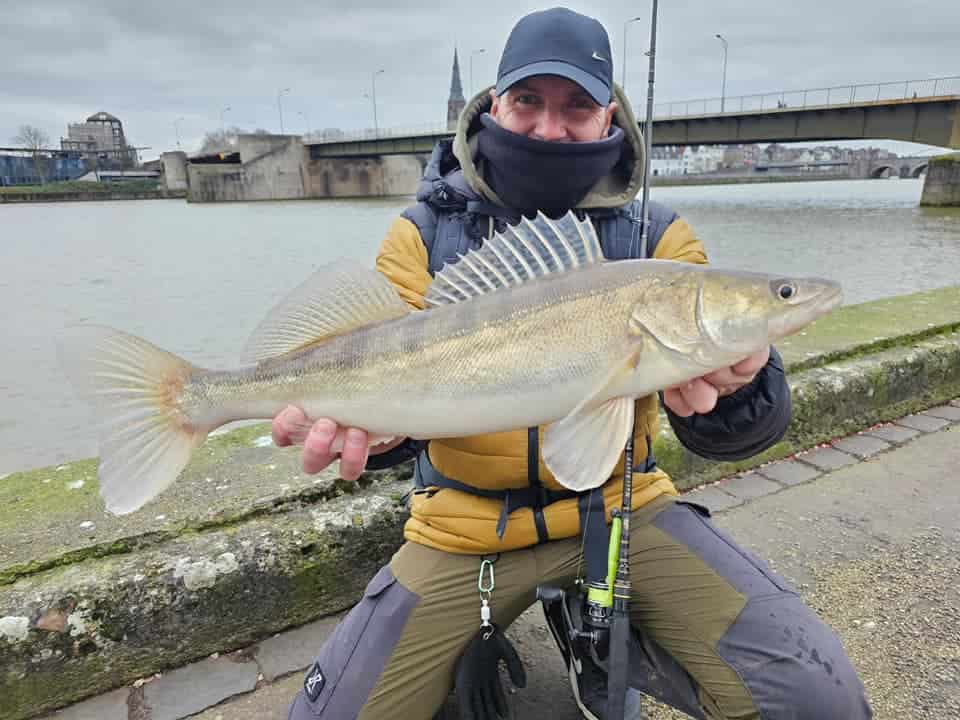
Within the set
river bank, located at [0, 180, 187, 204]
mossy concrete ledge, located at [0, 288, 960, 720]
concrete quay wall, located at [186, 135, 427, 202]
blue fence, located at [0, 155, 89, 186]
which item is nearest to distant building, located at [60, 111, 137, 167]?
blue fence, located at [0, 155, 89, 186]

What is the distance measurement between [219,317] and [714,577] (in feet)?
37.0

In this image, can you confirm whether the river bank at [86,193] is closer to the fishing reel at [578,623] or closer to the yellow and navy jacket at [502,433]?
the yellow and navy jacket at [502,433]

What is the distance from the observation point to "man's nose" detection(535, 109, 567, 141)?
245cm

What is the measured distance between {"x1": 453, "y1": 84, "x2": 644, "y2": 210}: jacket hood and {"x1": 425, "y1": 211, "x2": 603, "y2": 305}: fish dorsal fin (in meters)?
0.46

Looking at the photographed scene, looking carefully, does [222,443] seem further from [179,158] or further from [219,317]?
[179,158]

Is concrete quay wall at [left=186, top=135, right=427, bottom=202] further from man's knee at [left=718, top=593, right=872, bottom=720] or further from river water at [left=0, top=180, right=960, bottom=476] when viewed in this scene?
man's knee at [left=718, top=593, right=872, bottom=720]

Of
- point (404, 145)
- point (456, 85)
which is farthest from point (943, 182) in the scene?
point (456, 85)

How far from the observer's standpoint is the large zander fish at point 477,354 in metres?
1.91

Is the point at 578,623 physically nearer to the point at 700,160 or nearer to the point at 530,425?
the point at 530,425

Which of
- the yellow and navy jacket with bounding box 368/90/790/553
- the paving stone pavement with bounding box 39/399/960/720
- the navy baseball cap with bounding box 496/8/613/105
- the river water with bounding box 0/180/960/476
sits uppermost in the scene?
the navy baseball cap with bounding box 496/8/613/105

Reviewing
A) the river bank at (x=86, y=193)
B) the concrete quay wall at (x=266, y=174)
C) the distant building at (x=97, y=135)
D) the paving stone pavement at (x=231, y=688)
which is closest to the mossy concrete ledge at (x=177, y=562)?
the paving stone pavement at (x=231, y=688)

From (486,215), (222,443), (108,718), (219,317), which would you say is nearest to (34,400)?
(219,317)

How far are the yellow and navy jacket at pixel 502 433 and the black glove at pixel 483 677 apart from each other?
281mm

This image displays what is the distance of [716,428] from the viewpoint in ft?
7.49
